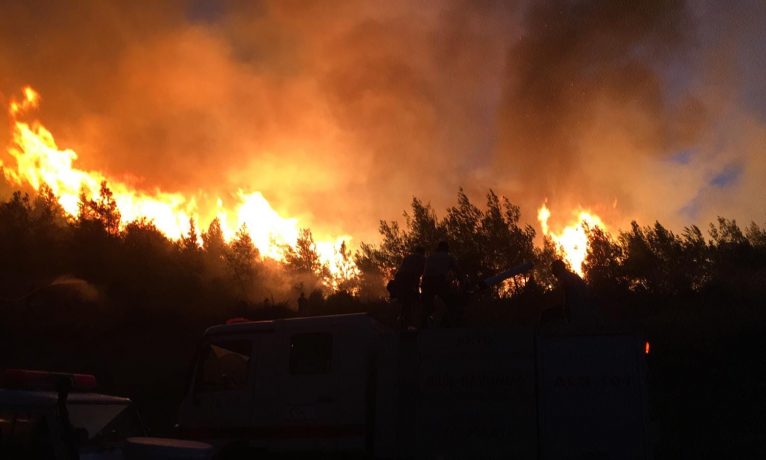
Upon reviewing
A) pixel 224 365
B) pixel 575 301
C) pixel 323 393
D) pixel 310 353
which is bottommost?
pixel 323 393

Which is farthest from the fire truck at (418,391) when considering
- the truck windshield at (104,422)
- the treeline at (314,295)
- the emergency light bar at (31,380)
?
the treeline at (314,295)

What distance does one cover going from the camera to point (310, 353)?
828cm

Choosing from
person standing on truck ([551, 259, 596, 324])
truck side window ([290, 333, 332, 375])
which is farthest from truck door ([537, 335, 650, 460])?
truck side window ([290, 333, 332, 375])

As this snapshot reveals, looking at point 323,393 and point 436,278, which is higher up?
point 436,278

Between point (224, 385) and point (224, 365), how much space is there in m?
0.36

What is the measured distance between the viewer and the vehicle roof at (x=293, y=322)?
825cm

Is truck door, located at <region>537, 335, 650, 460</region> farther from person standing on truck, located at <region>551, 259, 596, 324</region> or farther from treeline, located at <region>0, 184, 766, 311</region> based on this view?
treeline, located at <region>0, 184, 766, 311</region>

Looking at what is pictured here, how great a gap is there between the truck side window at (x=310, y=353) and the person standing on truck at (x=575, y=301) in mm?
3752

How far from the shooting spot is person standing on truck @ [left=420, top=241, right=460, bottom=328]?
10.4 metres

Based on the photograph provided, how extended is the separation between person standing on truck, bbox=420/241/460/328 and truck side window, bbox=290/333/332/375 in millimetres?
2587

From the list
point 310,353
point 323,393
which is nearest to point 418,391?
point 323,393

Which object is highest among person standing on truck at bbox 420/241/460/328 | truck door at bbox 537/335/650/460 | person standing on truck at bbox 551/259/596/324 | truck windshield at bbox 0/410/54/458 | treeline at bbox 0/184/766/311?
treeline at bbox 0/184/766/311

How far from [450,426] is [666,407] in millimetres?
17078

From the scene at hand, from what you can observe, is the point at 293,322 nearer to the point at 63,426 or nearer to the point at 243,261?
the point at 63,426
